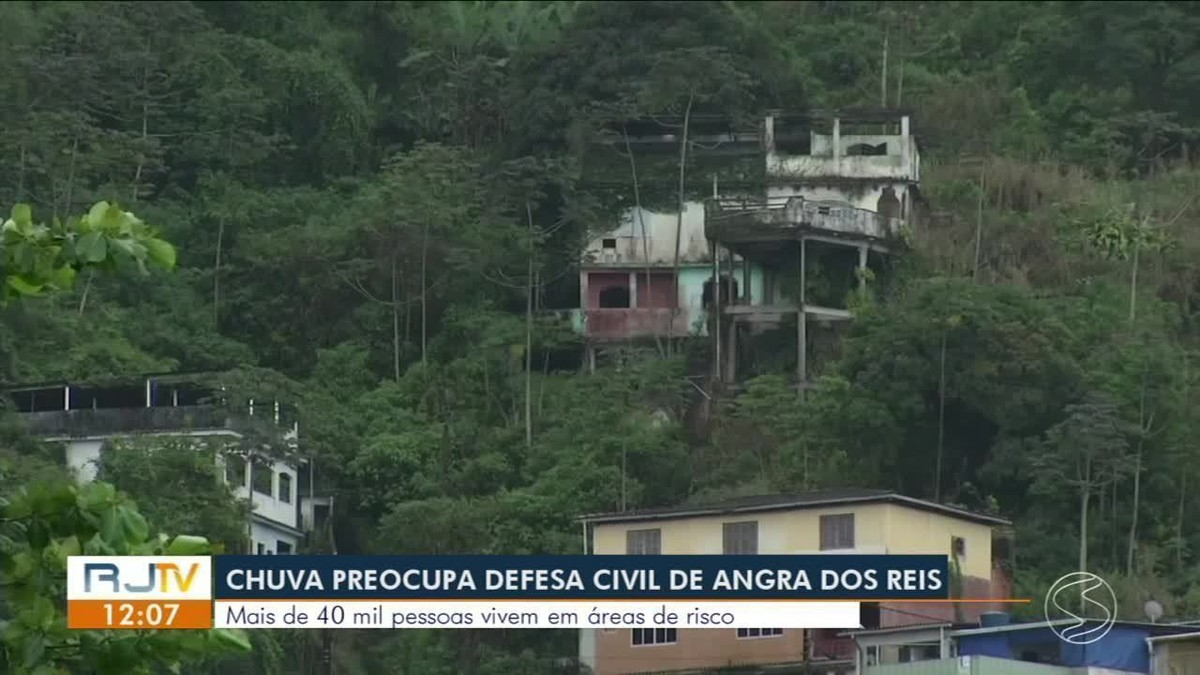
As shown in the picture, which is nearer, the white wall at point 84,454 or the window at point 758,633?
the window at point 758,633

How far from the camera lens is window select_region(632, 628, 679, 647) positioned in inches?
1565

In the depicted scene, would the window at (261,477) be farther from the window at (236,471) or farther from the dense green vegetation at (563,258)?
the dense green vegetation at (563,258)

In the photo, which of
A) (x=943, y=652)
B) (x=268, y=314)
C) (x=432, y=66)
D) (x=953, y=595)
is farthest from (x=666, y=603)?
(x=432, y=66)

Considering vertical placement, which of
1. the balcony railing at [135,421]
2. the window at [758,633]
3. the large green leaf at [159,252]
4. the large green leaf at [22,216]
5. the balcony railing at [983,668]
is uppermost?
the balcony railing at [135,421]

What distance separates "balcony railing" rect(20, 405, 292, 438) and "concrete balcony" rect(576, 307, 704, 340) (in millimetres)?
7994

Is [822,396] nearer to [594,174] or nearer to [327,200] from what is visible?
[594,174]

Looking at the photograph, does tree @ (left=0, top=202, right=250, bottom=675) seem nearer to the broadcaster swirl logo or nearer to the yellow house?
the broadcaster swirl logo

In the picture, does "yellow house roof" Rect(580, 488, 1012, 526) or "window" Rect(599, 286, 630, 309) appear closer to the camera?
"yellow house roof" Rect(580, 488, 1012, 526)

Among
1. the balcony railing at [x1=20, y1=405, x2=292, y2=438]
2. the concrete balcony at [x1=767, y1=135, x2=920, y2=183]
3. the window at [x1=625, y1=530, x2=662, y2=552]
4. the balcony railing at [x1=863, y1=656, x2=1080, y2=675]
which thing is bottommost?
the balcony railing at [x1=863, y1=656, x2=1080, y2=675]

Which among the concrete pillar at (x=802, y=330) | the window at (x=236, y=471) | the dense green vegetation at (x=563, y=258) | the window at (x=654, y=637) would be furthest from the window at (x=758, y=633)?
the concrete pillar at (x=802, y=330)

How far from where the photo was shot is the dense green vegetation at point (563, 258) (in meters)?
45.4

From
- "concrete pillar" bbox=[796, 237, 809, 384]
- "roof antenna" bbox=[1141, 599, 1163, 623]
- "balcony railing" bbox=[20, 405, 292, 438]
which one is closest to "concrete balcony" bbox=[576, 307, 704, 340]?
"concrete pillar" bbox=[796, 237, 809, 384]

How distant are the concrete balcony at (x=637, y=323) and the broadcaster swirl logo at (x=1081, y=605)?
509 inches

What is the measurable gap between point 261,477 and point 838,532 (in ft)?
34.9
